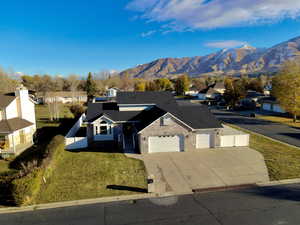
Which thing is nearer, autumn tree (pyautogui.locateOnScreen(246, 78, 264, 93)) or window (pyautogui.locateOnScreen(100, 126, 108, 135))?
window (pyautogui.locateOnScreen(100, 126, 108, 135))

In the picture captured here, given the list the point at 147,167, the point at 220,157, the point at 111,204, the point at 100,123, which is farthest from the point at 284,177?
the point at 100,123

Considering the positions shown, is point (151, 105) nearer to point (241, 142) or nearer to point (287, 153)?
point (241, 142)

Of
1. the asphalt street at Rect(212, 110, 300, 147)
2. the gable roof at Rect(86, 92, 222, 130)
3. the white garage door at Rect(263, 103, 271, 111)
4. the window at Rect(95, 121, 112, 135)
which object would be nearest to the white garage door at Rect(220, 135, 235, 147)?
the gable roof at Rect(86, 92, 222, 130)

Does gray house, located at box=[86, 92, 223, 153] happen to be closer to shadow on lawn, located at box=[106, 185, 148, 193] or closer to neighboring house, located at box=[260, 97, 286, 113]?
shadow on lawn, located at box=[106, 185, 148, 193]

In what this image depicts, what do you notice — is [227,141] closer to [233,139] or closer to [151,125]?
[233,139]

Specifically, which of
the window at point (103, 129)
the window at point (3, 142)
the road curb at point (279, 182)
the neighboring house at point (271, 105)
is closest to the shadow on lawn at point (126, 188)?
the road curb at point (279, 182)
